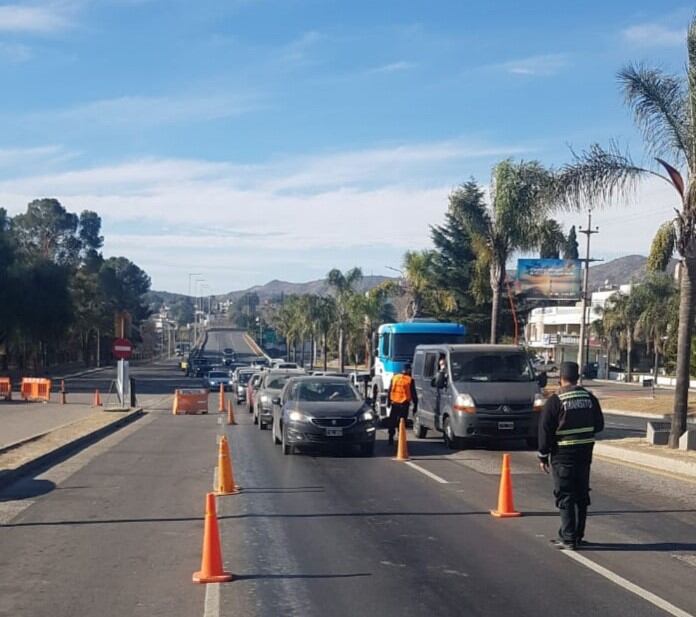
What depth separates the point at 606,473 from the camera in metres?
17.5

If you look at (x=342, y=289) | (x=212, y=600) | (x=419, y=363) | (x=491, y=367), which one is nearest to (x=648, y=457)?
(x=491, y=367)

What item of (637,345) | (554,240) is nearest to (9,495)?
(554,240)

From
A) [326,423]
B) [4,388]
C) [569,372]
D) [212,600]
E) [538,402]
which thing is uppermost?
[569,372]

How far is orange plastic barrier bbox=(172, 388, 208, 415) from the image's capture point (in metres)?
36.9

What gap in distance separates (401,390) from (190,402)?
1612 centimetres

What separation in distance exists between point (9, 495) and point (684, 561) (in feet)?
29.8

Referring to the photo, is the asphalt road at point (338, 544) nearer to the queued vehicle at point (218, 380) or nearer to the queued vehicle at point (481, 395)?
the queued vehicle at point (481, 395)

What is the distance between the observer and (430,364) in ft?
78.8

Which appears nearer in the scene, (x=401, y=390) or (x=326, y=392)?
(x=326, y=392)

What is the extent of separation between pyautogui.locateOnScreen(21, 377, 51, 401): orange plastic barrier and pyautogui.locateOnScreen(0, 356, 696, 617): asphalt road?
30591 millimetres

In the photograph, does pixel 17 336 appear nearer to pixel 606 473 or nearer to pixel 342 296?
pixel 342 296

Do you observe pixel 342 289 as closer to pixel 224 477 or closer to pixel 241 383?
pixel 241 383

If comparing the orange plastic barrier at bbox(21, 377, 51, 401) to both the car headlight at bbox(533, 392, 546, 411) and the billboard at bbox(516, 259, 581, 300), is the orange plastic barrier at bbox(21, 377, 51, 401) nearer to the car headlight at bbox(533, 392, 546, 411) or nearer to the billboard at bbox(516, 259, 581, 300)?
the car headlight at bbox(533, 392, 546, 411)

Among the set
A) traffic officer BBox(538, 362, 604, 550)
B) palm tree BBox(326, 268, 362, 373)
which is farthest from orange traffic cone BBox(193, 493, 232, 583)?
palm tree BBox(326, 268, 362, 373)
